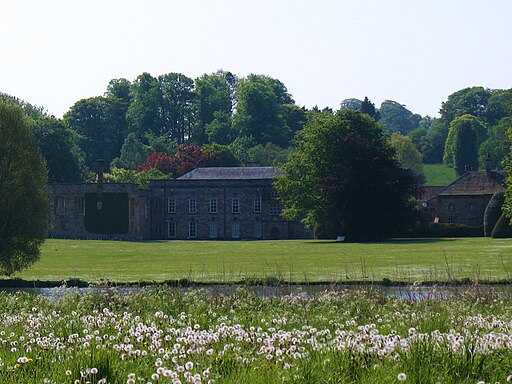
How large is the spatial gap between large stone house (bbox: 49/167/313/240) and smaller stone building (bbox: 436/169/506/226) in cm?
1476

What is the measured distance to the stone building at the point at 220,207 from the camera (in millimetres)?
105500

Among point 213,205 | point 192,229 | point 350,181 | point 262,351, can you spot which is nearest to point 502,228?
point 350,181

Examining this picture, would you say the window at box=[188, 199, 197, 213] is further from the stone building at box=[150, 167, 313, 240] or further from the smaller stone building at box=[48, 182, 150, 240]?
the smaller stone building at box=[48, 182, 150, 240]

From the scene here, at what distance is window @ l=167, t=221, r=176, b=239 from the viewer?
355ft

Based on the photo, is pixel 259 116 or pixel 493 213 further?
pixel 259 116

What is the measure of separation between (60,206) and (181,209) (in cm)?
1354

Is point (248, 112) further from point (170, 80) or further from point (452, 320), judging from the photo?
point (452, 320)

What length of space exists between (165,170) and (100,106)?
3475cm

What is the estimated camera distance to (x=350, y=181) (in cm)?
7881

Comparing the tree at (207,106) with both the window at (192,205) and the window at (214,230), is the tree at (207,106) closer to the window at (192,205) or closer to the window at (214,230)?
the window at (192,205)

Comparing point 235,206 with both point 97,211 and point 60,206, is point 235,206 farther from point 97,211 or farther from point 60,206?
point 60,206

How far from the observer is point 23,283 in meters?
38.5

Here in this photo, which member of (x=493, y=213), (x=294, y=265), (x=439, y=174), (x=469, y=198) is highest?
(x=439, y=174)

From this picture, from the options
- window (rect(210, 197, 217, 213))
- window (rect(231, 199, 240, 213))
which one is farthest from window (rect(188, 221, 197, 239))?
window (rect(231, 199, 240, 213))
